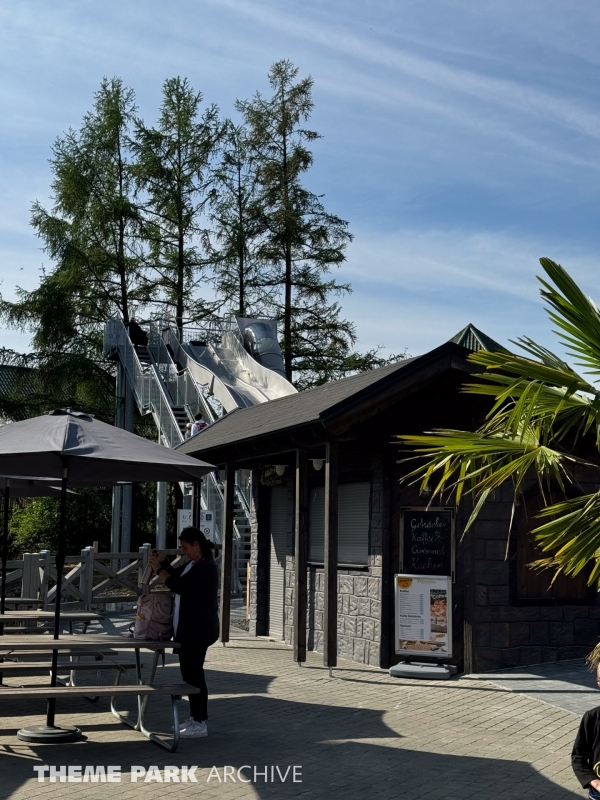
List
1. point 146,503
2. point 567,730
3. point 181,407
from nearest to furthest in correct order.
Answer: point 567,730 → point 181,407 → point 146,503

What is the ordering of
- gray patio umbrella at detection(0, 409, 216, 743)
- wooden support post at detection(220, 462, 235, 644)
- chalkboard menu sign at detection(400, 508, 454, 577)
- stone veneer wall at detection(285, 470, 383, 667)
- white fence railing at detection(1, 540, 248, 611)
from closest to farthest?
gray patio umbrella at detection(0, 409, 216, 743)
chalkboard menu sign at detection(400, 508, 454, 577)
stone veneer wall at detection(285, 470, 383, 667)
wooden support post at detection(220, 462, 235, 644)
white fence railing at detection(1, 540, 248, 611)

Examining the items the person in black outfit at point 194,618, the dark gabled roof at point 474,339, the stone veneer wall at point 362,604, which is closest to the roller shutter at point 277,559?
the stone veneer wall at point 362,604

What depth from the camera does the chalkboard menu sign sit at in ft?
37.5

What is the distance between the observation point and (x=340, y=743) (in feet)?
25.3

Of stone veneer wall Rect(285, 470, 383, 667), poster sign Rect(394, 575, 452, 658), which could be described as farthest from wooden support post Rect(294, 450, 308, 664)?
poster sign Rect(394, 575, 452, 658)

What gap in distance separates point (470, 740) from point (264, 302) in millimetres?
28252

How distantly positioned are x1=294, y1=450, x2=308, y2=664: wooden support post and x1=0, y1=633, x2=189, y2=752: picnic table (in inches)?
130

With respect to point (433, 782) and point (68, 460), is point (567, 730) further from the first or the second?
point (68, 460)

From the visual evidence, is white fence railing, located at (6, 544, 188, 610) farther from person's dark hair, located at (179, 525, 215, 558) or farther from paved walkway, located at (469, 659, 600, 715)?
person's dark hair, located at (179, 525, 215, 558)

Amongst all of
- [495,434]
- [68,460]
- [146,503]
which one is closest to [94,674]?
[68,460]

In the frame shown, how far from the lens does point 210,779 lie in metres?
6.51

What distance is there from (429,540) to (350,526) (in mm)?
1550

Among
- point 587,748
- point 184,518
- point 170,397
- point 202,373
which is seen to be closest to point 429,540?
point 587,748

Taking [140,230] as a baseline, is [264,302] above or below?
below
